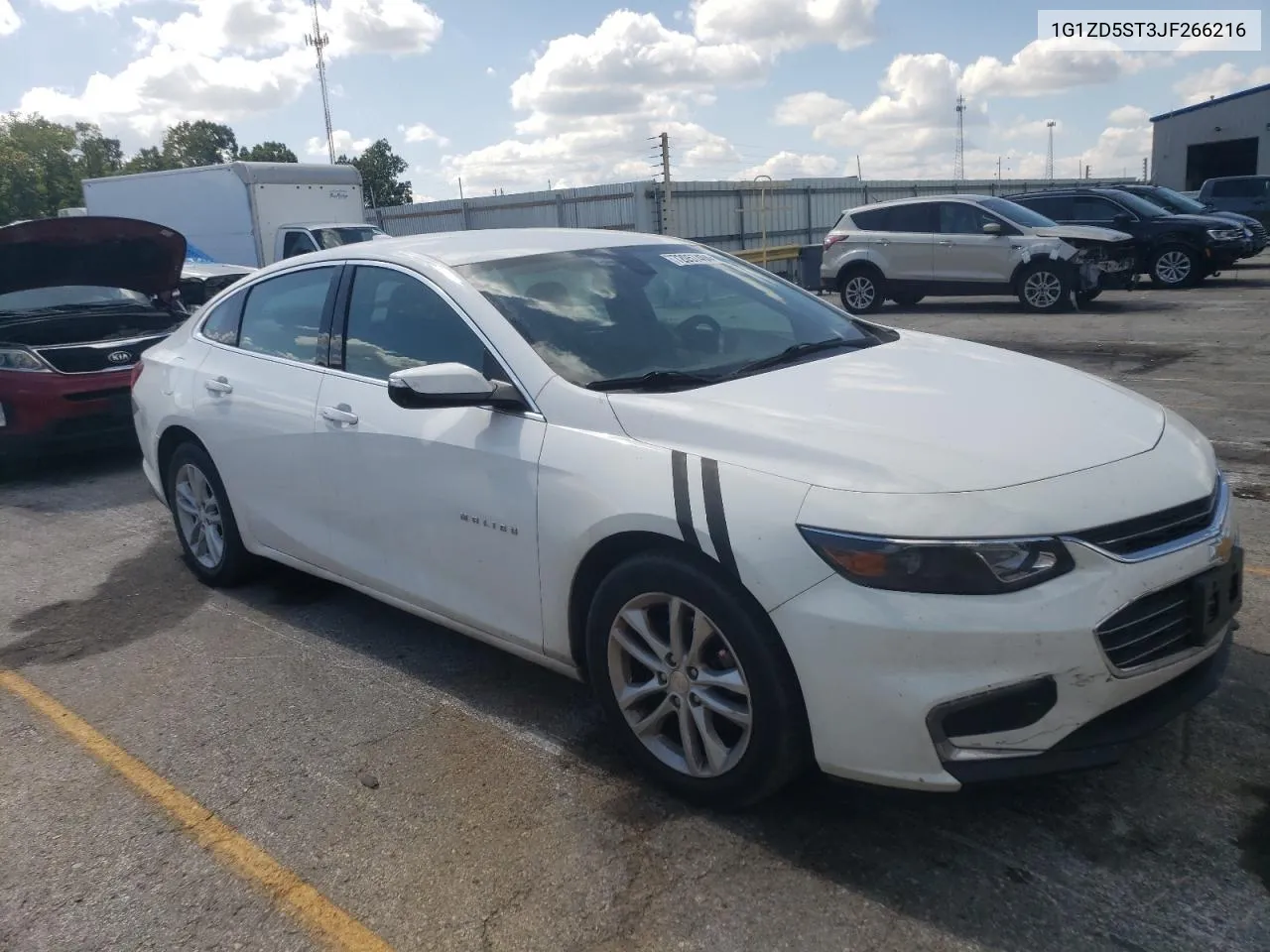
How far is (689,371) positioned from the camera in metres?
3.42

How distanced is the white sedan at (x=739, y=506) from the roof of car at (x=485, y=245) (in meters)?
0.03

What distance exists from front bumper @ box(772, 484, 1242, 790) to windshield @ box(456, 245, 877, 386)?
A: 117 cm

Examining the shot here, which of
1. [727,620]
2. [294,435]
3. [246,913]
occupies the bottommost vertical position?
[246,913]

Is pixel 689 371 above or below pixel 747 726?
above

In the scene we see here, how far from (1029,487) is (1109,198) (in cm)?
1641

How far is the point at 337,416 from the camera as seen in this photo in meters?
Answer: 3.97

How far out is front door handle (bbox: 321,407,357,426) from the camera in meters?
3.90

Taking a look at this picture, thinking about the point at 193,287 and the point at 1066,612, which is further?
the point at 193,287

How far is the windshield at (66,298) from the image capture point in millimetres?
8023

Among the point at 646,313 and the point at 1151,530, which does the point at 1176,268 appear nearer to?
the point at 646,313

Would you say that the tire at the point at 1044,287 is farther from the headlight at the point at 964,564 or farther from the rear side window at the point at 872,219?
the headlight at the point at 964,564

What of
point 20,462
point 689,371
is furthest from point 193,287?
point 689,371

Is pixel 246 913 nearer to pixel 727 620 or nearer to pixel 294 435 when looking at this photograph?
pixel 727 620

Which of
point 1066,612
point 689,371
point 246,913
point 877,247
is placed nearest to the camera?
point 1066,612
